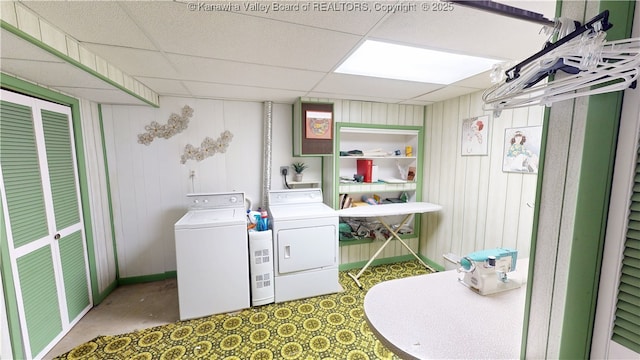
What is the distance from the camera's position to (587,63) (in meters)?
0.53

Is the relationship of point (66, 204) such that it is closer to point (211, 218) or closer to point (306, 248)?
point (211, 218)

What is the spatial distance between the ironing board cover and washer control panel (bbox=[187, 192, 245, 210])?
120 centimetres

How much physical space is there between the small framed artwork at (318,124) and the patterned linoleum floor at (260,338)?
1.86 m

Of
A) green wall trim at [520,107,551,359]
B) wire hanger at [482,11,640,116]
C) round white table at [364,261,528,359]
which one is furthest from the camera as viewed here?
round white table at [364,261,528,359]

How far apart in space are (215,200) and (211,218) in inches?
15.7

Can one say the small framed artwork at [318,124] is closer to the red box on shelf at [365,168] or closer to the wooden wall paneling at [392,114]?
the red box on shelf at [365,168]

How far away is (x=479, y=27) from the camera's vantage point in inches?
51.3

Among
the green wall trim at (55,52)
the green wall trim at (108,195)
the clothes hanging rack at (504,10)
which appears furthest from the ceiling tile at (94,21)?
the green wall trim at (108,195)

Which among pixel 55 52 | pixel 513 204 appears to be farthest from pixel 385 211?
pixel 55 52

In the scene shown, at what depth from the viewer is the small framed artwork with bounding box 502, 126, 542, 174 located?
209 centimetres

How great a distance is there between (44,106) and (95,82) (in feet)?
1.62

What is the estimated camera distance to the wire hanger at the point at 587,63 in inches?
20.0

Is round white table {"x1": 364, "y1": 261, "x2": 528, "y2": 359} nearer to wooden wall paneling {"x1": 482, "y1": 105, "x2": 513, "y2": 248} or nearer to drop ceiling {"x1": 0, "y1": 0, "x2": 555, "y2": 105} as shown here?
drop ceiling {"x1": 0, "y1": 0, "x2": 555, "y2": 105}

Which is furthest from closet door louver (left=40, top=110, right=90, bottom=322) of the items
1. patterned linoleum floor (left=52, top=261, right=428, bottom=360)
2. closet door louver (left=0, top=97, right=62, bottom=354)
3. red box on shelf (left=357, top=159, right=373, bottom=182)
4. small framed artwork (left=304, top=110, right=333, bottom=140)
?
red box on shelf (left=357, top=159, right=373, bottom=182)
